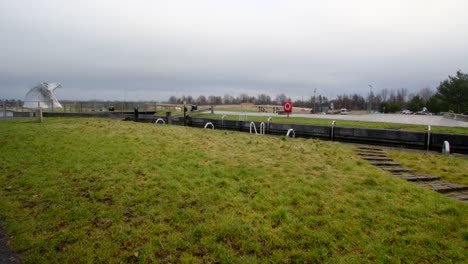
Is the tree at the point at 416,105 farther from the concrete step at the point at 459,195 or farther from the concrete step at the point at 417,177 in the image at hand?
the concrete step at the point at 459,195

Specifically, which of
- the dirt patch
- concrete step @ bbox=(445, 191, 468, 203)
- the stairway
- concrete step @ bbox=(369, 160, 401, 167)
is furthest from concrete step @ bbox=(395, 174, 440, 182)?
the dirt patch

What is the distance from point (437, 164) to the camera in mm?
8297

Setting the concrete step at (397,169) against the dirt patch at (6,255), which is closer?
the dirt patch at (6,255)

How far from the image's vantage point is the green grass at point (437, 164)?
23.1ft

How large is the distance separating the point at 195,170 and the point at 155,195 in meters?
1.52

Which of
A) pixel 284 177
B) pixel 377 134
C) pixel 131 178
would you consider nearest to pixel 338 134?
pixel 377 134

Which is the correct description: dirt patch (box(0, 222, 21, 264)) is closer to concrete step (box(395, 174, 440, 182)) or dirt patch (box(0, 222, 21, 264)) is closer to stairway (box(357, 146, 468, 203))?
stairway (box(357, 146, 468, 203))

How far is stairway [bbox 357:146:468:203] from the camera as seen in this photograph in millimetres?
5711

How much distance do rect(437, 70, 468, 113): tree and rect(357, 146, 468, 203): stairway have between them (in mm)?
42695

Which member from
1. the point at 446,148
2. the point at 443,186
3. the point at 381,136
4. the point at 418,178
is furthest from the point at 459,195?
the point at 381,136

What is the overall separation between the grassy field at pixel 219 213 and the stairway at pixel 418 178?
2.21ft

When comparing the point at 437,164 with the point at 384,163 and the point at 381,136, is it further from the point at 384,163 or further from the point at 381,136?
the point at 381,136

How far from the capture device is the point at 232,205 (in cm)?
453

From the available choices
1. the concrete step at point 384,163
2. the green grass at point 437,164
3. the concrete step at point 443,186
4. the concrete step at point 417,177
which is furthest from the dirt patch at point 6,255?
the green grass at point 437,164
